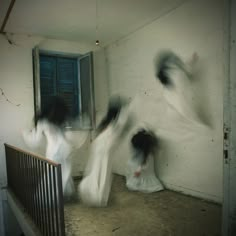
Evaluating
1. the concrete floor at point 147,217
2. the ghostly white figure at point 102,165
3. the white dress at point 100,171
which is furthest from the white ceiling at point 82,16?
the concrete floor at point 147,217

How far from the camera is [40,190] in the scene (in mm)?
2018

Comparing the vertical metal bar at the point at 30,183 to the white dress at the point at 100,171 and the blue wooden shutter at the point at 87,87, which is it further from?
the blue wooden shutter at the point at 87,87

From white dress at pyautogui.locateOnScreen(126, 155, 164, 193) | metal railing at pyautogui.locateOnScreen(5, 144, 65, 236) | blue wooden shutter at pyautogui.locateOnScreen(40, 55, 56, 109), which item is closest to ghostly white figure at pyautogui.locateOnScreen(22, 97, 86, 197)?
metal railing at pyautogui.locateOnScreen(5, 144, 65, 236)

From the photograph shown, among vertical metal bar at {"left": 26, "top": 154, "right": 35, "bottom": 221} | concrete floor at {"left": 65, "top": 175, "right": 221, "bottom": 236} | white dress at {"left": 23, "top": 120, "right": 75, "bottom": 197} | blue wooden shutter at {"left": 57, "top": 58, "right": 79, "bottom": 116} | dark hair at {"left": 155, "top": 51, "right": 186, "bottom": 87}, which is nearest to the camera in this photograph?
concrete floor at {"left": 65, "top": 175, "right": 221, "bottom": 236}

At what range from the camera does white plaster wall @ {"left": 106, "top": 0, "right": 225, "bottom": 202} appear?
2414 mm

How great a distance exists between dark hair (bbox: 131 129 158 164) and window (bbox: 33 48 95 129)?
4.24 ft

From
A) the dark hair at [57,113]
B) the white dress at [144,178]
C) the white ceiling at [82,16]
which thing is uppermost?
the white ceiling at [82,16]

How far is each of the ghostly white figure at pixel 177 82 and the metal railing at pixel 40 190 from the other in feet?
5.59

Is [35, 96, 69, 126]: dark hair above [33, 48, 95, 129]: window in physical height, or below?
below

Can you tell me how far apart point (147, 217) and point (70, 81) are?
2.86 m

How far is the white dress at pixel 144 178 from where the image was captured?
2965 millimetres

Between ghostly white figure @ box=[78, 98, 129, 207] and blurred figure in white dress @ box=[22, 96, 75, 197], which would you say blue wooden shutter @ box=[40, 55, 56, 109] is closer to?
blurred figure in white dress @ box=[22, 96, 75, 197]

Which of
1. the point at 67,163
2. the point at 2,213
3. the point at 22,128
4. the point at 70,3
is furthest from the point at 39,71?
the point at 2,213

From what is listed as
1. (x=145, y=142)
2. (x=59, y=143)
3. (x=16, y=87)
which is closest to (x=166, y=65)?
(x=145, y=142)
